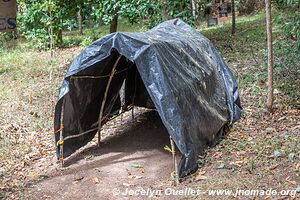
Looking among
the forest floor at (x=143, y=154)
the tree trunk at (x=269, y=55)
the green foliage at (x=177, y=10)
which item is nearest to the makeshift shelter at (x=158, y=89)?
the forest floor at (x=143, y=154)

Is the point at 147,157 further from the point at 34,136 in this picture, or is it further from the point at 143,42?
the point at 34,136

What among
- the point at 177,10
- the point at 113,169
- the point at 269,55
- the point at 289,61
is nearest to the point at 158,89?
the point at 113,169

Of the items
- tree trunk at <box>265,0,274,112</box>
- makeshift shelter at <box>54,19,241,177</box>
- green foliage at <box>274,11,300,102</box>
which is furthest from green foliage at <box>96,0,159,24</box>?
tree trunk at <box>265,0,274,112</box>

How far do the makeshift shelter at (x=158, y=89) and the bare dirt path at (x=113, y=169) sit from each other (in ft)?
1.12

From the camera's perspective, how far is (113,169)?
5.24 metres

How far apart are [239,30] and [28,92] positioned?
7925 mm

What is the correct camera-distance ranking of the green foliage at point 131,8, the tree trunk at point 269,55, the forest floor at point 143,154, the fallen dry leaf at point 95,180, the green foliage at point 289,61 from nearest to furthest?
1. the forest floor at point 143,154
2. the fallen dry leaf at point 95,180
3. the tree trunk at point 269,55
4. the green foliage at point 289,61
5. the green foliage at point 131,8

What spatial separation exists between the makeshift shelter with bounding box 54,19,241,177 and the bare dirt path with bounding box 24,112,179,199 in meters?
0.34

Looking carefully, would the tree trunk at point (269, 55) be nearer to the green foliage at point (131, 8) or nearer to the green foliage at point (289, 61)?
the green foliage at point (289, 61)

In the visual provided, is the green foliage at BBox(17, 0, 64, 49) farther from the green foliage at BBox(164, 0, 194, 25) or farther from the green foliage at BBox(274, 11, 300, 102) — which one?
the green foliage at BBox(274, 11, 300, 102)

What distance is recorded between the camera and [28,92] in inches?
354

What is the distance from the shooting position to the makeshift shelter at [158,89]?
15.7 feet

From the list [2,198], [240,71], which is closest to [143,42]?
[2,198]

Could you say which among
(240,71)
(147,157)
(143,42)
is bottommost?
(147,157)
